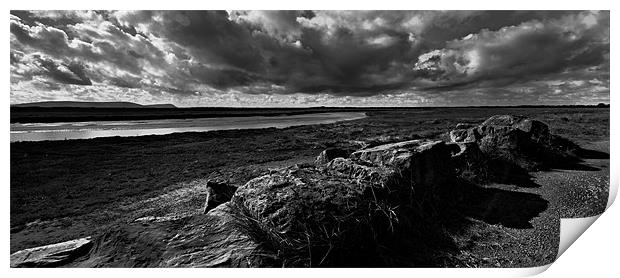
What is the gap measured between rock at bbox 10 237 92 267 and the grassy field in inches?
20.4

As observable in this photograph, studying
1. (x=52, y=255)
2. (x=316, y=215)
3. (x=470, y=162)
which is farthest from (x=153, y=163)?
(x=470, y=162)

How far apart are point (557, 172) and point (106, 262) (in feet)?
29.1

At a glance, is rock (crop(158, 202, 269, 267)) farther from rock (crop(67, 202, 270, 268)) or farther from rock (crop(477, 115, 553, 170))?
rock (crop(477, 115, 553, 170))

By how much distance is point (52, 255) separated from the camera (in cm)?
407

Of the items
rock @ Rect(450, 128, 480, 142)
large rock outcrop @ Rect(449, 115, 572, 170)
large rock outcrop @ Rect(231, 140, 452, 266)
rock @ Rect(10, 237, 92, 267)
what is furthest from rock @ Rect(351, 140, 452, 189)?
rock @ Rect(10, 237, 92, 267)

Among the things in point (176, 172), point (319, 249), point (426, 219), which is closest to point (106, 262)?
point (319, 249)

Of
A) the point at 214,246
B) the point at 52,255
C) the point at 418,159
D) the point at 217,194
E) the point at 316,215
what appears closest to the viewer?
the point at 316,215

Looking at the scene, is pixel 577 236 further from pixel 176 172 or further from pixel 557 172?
pixel 176 172

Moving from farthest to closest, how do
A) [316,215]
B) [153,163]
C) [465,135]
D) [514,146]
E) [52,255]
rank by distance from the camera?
1. [153,163]
2. [465,135]
3. [514,146]
4. [52,255]
5. [316,215]

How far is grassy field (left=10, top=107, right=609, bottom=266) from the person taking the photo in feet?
18.6

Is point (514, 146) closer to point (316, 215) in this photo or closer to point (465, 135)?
point (465, 135)

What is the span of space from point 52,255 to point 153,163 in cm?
574

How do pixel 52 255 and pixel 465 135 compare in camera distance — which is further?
pixel 465 135

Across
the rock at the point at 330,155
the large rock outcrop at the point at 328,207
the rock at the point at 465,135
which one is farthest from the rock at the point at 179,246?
the rock at the point at 465,135
